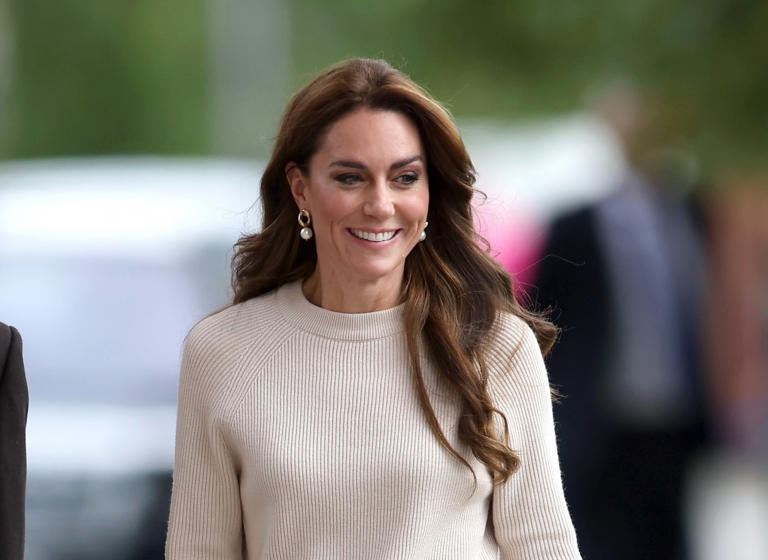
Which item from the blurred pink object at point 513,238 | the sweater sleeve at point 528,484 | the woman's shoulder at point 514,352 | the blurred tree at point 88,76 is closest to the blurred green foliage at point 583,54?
the blurred pink object at point 513,238

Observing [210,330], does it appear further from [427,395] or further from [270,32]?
[270,32]

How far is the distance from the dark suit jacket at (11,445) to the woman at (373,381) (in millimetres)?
497

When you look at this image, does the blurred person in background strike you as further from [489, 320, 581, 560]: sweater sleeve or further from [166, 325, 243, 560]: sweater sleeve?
[166, 325, 243, 560]: sweater sleeve

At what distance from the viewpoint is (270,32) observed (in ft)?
74.8

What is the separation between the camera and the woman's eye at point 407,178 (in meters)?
4.29

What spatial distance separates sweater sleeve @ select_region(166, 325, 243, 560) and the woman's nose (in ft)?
1.64

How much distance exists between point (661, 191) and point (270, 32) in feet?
50.8

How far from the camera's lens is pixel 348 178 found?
4289 mm

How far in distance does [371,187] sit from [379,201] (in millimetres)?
42

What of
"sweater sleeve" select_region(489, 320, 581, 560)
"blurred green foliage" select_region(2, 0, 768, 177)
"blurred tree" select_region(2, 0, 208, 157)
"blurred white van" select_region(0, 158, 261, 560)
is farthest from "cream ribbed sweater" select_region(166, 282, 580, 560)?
"blurred tree" select_region(2, 0, 208, 157)

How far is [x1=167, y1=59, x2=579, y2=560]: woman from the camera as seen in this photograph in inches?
167

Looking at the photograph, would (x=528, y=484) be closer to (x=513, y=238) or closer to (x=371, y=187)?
(x=371, y=187)

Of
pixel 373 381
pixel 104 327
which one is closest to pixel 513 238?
pixel 104 327

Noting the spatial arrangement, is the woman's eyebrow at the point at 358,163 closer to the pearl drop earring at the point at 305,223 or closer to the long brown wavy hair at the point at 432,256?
the long brown wavy hair at the point at 432,256
